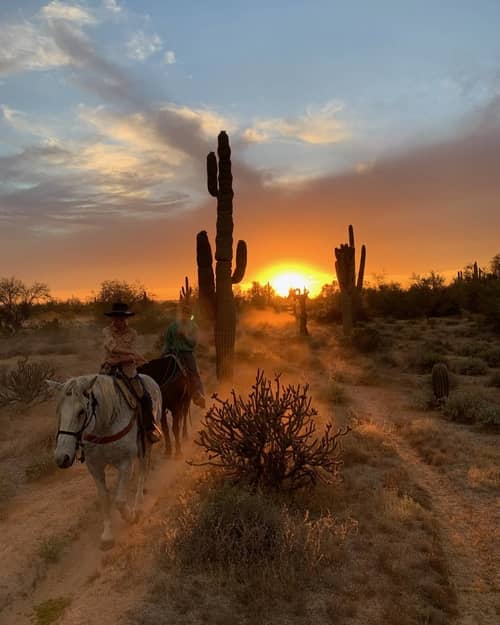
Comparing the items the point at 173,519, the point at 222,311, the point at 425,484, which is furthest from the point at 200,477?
the point at 222,311

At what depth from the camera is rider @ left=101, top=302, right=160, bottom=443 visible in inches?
253

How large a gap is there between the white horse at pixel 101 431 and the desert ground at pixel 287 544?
1.75 feet

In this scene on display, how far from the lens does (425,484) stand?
24.3 ft

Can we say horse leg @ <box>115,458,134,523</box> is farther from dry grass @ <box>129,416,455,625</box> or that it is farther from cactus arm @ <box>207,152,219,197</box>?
cactus arm @ <box>207,152,219,197</box>

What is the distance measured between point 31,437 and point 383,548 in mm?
7508

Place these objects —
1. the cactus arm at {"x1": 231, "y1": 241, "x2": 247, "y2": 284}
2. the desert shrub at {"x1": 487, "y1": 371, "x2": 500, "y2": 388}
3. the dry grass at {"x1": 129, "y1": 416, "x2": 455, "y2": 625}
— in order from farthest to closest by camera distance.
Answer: the cactus arm at {"x1": 231, "y1": 241, "x2": 247, "y2": 284}, the desert shrub at {"x1": 487, "y1": 371, "x2": 500, "y2": 388}, the dry grass at {"x1": 129, "y1": 416, "x2": 455, "y2": 625}

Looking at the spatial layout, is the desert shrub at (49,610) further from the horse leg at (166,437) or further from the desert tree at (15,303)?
the desert tree at (15,303)

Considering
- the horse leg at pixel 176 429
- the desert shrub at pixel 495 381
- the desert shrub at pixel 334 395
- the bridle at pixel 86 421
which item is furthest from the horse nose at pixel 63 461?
the desert shrub at pixel 495 381

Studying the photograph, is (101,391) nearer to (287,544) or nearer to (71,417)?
(71,417)

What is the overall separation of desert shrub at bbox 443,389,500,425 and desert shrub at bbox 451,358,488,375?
4.75 m

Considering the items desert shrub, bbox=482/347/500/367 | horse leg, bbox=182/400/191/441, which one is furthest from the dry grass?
desert shrub, bbox=482/347/500/367

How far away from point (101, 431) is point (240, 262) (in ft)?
37.6

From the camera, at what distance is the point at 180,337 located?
9.41 meters

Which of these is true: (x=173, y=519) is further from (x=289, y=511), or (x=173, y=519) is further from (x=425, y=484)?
(x=425, y=484)
